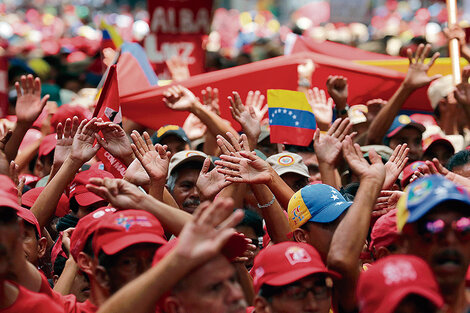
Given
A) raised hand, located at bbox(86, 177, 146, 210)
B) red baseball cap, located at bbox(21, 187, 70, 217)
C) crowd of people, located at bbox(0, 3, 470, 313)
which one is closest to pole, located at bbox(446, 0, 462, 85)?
crowd of people, located at bbox(0, 3, 470, 313)

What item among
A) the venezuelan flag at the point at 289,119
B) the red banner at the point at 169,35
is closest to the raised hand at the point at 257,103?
the venezuelan flag at the point at 289,119

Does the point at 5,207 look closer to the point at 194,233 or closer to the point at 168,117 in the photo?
the point at 194,233

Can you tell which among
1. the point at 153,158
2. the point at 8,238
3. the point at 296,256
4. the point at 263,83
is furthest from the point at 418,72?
the point at 8,238

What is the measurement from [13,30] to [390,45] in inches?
389

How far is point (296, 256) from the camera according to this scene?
346 centimetres

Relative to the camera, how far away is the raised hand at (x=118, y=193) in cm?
366

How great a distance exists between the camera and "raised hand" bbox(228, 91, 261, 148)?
5480 mm

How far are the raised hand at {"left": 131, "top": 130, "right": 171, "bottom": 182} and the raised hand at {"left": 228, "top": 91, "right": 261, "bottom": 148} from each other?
40.5 inches

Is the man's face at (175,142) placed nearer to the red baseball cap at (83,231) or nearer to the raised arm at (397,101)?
the raised arm at (397,101)

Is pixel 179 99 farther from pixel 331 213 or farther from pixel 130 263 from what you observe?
pixel 130 263

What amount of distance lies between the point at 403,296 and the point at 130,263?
3.90 ft

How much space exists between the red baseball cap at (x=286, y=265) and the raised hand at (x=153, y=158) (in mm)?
1061

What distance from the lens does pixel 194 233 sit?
114 inches

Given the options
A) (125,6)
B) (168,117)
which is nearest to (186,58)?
(168,117)
